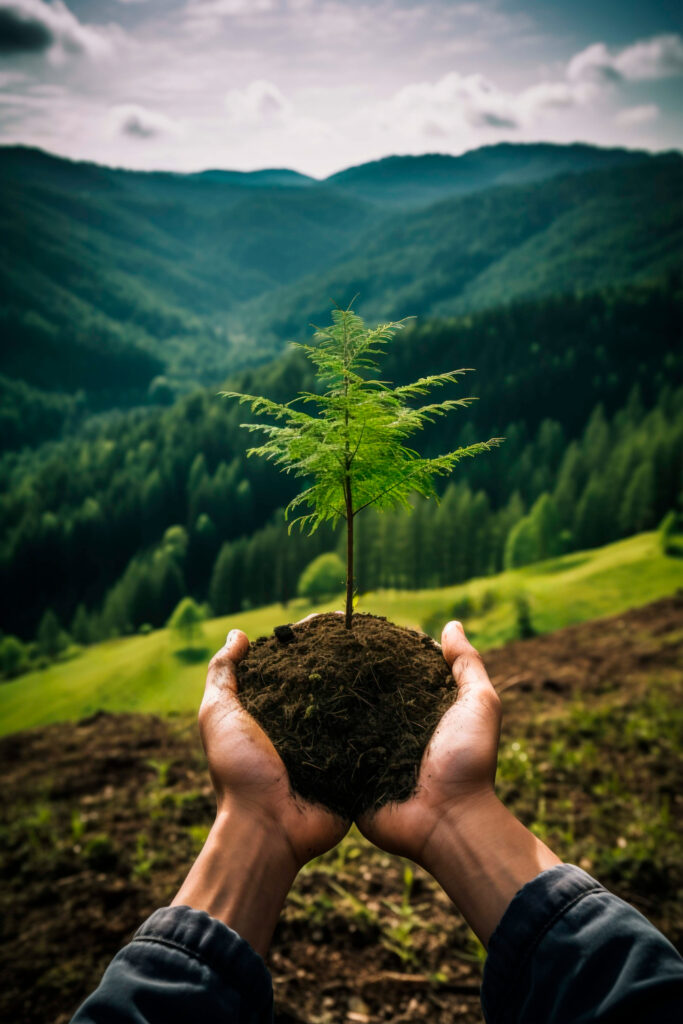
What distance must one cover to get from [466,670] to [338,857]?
3.73 m

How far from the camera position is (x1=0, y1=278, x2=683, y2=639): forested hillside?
18.6 metres

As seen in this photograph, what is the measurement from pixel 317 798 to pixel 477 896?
0.83 metres

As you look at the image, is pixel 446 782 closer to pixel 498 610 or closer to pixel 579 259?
pixel 498 610

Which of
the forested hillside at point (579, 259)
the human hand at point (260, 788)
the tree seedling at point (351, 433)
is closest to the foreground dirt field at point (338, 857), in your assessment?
the human hand at point (260, 788)

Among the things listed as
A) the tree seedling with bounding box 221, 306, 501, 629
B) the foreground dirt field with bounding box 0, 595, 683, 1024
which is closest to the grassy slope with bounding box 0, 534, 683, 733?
the foreground dirt field with bounding box 0, 595, 683, 1024

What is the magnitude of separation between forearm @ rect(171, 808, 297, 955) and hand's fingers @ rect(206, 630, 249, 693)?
72cm

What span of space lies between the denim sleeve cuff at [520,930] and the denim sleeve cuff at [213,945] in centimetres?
78

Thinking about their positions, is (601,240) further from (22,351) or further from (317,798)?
(317,798)

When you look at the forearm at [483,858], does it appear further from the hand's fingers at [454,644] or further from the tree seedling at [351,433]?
the tree seedling at [351,433]

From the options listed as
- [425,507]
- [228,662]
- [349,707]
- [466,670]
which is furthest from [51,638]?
[466,670]

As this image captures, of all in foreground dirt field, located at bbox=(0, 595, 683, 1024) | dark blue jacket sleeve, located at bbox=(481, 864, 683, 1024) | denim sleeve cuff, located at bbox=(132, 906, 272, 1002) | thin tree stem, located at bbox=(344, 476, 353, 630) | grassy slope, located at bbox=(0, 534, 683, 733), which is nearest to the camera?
dark blue jacket sleeve, located at bbox=(481, 864, 683, 1024)

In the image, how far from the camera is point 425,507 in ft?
60.2

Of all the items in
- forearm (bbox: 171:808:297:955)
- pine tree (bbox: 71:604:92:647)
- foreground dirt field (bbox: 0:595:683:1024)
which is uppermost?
forearm (bbox: 171:808:297:955)

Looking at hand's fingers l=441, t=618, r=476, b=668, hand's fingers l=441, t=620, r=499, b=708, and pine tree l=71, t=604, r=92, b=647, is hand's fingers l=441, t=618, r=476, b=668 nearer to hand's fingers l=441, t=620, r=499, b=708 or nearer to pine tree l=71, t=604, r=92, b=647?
hand's fingers l=441, t=620, r=499, b=708
